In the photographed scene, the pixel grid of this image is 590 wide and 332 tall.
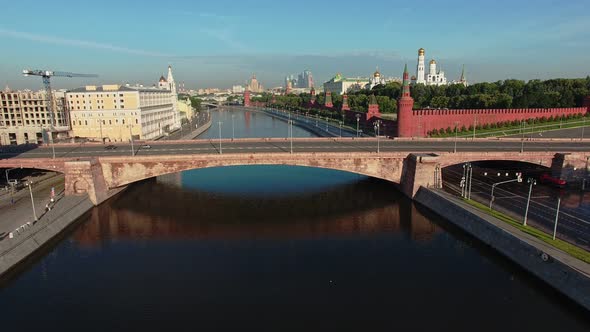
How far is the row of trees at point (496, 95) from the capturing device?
287 feet

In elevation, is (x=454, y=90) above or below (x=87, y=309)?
above

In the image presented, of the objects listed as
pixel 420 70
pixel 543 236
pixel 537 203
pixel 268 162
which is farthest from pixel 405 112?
pixel 420 70

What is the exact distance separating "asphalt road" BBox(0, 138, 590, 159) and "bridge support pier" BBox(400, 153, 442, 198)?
5704 mm

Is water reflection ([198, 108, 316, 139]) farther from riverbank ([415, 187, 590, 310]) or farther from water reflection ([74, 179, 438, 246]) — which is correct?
riverbank ([415, 187, 590, 310])

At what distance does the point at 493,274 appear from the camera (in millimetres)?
25703

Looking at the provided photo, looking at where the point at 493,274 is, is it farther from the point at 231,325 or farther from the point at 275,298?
the point at 231,325

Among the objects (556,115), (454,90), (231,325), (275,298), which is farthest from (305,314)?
(454,90)

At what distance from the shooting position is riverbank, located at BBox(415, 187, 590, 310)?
21.8 metres

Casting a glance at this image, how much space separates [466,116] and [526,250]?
187ft

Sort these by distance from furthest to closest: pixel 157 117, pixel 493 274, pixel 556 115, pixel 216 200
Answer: pixel 157 117, pixel 556 115, pixel 216 200, pixel 493 274

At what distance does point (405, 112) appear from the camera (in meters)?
69.8

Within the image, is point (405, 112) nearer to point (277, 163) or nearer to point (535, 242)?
point (277, 163)

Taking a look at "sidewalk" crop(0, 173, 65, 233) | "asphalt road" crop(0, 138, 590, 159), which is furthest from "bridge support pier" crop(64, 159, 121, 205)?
"asphalt road" crop(0, 138, 590, 159)

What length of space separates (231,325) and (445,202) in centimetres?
2299
